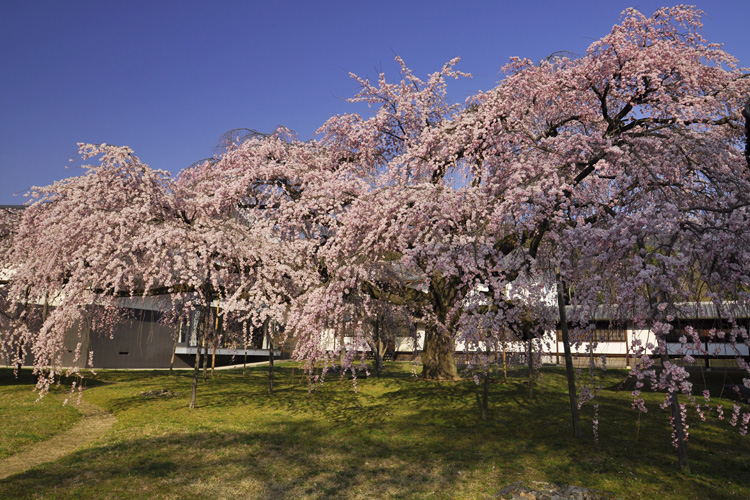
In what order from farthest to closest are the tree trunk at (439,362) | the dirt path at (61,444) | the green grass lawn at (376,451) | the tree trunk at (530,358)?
the tree trunk at (439,362) < the tree trunk at (530,358) < the dirt path at (61,444) < the green grass lawn at (376,451)

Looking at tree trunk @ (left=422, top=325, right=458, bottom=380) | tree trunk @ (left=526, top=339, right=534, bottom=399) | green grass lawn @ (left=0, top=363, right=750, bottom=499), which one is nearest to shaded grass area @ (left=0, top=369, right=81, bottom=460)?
green grass lawn @ (left=0, top=363, right=750, bottom=499)

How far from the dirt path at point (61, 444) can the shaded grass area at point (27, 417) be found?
228 millimetres

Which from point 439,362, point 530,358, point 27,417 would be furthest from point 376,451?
point 27,417

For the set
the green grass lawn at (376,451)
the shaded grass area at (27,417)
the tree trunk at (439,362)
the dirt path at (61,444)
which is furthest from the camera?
the tree trunk at (439,362)

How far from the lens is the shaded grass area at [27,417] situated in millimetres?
10836

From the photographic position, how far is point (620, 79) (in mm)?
12188

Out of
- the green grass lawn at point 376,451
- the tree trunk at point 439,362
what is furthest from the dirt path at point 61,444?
the tree trunk at point 439,362

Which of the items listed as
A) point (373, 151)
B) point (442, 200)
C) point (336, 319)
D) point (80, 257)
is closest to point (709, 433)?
point (442, 200)

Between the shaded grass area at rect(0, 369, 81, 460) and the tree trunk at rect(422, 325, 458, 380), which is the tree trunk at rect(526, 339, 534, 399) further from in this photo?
the shaded grass area at rect(0, 369, 81, 460)

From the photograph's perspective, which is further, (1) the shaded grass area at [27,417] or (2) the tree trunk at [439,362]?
(2) the tree trunk at [439,362]

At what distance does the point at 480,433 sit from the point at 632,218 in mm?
6689

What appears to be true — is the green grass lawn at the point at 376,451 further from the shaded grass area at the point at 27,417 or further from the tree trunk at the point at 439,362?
the tree trunk at the point at 439,362

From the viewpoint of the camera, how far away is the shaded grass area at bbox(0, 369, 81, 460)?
1084cm

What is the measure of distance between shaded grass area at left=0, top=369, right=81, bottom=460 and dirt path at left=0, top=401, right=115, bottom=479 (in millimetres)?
228
